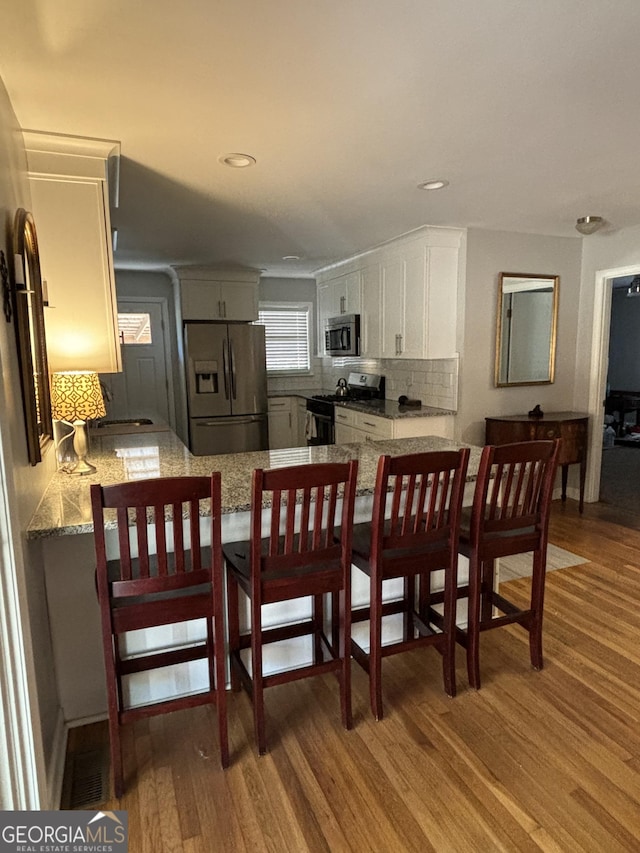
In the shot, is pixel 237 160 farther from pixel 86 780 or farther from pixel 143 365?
Answer: pixel 143 365

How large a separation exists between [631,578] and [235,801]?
266 cm

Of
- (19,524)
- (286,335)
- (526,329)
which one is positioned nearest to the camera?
(19,524)

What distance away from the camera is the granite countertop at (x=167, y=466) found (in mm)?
1705

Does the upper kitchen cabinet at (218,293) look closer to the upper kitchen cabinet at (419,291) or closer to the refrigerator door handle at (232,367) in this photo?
the refrigerator door handle at (232,367)

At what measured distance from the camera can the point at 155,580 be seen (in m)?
1.55

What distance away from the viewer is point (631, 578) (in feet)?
10.1

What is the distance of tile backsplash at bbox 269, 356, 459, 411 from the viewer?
4.24m

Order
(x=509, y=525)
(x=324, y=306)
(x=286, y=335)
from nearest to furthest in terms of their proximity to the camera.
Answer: (x=509, y=525)
(x=324, y=306)
(x=286, y=335)

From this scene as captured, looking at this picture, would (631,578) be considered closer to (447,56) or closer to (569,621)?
(569,621)

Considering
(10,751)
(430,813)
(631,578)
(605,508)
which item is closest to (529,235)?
(605,508)

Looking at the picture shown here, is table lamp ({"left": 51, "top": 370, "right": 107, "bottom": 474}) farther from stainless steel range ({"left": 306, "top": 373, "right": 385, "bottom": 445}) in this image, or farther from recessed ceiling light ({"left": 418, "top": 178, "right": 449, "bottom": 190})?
stainless steel range ({"left": 306, "top": 373, "right": 385, "bottom": 445})

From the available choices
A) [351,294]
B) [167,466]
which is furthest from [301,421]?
[167,466]

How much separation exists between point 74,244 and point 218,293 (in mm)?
3340

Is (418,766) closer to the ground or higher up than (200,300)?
closer to the ground
